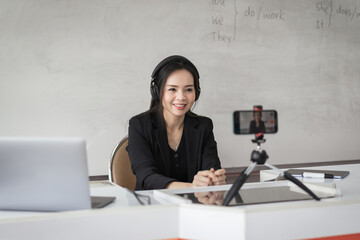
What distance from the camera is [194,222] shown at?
2.94ft

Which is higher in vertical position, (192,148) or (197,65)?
(197,65)

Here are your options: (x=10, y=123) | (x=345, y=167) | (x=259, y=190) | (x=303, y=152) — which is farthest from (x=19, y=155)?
(x=303, y=152)

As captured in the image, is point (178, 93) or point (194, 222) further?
point (178, 93)

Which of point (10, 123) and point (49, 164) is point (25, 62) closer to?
point (10, 123)

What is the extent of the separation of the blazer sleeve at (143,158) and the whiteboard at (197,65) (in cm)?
171

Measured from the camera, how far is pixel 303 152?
409 cm

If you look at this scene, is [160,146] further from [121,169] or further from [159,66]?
[159,66]

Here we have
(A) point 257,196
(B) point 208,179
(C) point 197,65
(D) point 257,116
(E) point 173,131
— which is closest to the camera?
(D) point 257,116

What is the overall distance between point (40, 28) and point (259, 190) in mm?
2674

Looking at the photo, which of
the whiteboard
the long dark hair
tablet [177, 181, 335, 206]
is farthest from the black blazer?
the whiteboard

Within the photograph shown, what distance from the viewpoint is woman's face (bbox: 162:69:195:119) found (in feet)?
5.82

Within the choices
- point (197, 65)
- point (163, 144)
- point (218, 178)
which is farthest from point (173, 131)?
point (197, 65)

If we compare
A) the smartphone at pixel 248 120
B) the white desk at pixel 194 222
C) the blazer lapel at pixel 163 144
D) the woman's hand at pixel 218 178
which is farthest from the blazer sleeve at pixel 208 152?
the smartphone at pixel 248 120

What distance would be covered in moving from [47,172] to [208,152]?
3.47 feet
